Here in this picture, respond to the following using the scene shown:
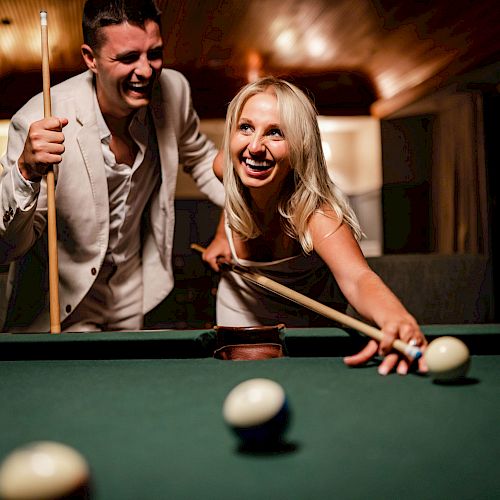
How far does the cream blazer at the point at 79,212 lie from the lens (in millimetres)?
2719

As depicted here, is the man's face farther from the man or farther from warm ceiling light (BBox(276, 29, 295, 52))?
warm ceiling light (BBox(276, 29, 295, 52))

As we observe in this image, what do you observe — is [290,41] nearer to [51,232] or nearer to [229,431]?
[51,232]

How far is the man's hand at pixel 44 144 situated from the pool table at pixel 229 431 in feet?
3.46

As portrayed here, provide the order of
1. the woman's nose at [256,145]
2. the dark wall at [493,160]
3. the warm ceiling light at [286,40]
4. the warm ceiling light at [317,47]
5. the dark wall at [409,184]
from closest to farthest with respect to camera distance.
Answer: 1. the woman's nose at [256,145]
2. the warm ceiling light at [286,40]
3. the warm ceiling light at [317,47]
4. the dark wall at [493,160]
5. the dark wall at [409,184]

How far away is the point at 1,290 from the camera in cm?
297

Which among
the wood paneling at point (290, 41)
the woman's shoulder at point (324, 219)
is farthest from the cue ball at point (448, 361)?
the wood paneling at point (290, 41)

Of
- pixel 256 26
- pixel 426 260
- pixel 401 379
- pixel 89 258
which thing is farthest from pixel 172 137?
pixel 401 379

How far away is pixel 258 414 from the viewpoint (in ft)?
2.63

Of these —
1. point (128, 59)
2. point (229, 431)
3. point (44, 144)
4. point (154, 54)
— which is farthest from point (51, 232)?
point (229, 431)

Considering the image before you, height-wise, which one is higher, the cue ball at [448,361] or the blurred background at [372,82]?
the blurred background at [372,82]

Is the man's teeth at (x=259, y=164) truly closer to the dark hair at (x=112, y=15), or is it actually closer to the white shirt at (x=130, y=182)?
the white shirt at (x=130, y=182)

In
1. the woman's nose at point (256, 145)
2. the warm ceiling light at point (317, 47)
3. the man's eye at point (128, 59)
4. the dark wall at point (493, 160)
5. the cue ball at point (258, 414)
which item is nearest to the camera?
the cue ball at point (258, 414)

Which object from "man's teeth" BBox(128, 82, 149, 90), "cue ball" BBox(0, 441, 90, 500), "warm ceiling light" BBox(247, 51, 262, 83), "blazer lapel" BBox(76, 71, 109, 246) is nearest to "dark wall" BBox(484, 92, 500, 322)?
"warm ceiling light" BBox(247, 51, 262, 83)

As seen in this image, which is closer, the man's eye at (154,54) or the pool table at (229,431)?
the pool table at (229,431)
